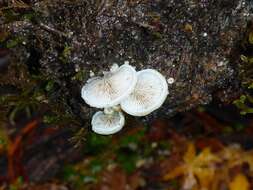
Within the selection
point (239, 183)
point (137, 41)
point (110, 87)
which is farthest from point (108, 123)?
point (239, 183)

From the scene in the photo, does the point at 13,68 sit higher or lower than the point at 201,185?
higher

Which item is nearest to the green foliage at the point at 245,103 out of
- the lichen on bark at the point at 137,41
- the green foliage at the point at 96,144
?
the lichen on bark at the point at 137,41

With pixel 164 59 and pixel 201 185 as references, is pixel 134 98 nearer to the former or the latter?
pixel 164 59

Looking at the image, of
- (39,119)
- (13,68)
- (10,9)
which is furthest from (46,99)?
(39,119)

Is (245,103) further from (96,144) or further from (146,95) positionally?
(96,144)

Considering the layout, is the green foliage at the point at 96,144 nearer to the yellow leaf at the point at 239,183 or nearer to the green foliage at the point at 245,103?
the yellow leaf at the point at 239,183

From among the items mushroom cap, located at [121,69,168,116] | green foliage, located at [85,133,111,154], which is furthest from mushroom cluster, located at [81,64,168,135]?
green foliage, located at [85,133,111,154]
